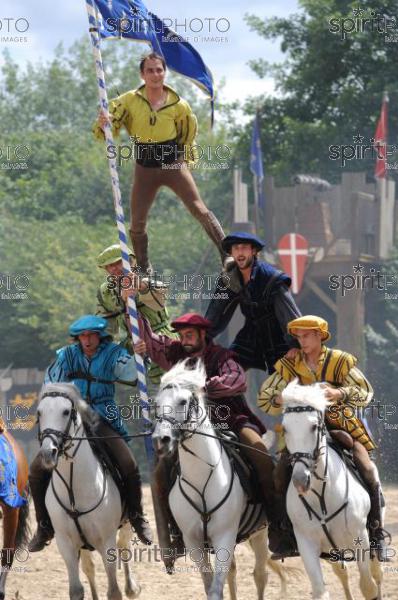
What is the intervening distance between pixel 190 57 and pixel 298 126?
21.5 meters

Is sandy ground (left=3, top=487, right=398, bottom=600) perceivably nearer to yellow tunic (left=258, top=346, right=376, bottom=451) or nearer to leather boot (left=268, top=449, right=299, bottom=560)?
leather boot (left=268, top=449, right=299, bottom=560)

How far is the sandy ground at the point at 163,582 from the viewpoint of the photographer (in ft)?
46.1

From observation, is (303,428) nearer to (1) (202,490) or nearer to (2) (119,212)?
(1) (202,490)

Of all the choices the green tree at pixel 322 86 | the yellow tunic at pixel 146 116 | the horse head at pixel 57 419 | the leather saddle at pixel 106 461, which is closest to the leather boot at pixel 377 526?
the leather saddle at pixel 106 461

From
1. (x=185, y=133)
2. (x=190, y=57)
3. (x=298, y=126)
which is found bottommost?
(x=185, y=133)

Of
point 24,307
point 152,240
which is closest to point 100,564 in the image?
point 24,307

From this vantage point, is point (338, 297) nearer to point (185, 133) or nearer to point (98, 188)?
point (185, 133)

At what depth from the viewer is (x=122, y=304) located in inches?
498

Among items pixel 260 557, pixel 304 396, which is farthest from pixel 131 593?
pixel 304 396

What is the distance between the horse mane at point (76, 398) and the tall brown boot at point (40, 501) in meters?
0.65

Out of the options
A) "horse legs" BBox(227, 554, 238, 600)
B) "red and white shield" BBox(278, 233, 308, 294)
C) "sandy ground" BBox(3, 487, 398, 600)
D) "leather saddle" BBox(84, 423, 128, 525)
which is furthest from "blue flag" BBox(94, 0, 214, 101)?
"red and white shield" BBox(278, 233, 308, 294)

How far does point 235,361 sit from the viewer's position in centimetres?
1142

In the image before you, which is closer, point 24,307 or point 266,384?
point 266,384

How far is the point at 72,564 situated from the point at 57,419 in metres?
1.30
